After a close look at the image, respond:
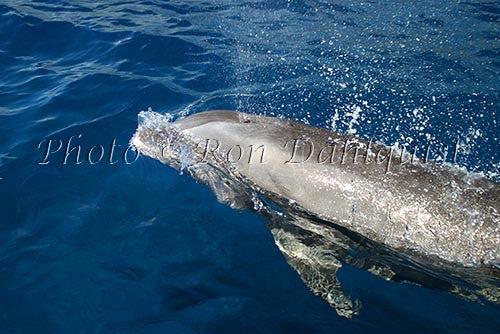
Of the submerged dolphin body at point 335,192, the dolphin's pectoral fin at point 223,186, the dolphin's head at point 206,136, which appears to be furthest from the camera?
the dolphin's pectoral fin at point 223,186

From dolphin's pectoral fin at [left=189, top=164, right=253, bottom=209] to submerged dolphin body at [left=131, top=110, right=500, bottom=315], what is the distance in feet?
0.06

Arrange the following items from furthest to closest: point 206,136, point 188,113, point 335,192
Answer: point 188,113 → point 206,136 → point 335,192

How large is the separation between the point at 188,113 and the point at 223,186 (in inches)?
110

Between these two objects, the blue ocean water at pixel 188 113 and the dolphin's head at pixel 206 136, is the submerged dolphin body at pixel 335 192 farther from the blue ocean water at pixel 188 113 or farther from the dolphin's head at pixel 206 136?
the blue ocean water at pixel 188 113

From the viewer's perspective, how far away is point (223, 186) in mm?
6035

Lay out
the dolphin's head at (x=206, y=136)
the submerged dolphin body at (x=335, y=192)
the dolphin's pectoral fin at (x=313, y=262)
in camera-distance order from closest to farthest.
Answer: the submerged dolphin body at (x=335, y=192)
the dolphin's pectoral fin at (x=313, y=262)
the dolphin's head at (x=206, y=136)

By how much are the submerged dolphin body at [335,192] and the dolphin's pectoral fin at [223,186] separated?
2 cm

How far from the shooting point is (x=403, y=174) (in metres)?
4.86

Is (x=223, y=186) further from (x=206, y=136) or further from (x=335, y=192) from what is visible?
(x=335, y=192)

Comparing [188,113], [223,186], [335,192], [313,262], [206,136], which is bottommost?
[313,262]

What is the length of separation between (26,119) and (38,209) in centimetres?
296

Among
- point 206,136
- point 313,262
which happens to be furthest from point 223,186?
point 313,262

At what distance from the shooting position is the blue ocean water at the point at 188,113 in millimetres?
5031

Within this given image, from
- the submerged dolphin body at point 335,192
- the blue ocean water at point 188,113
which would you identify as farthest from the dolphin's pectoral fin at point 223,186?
the blue ocean water at point 188,113
